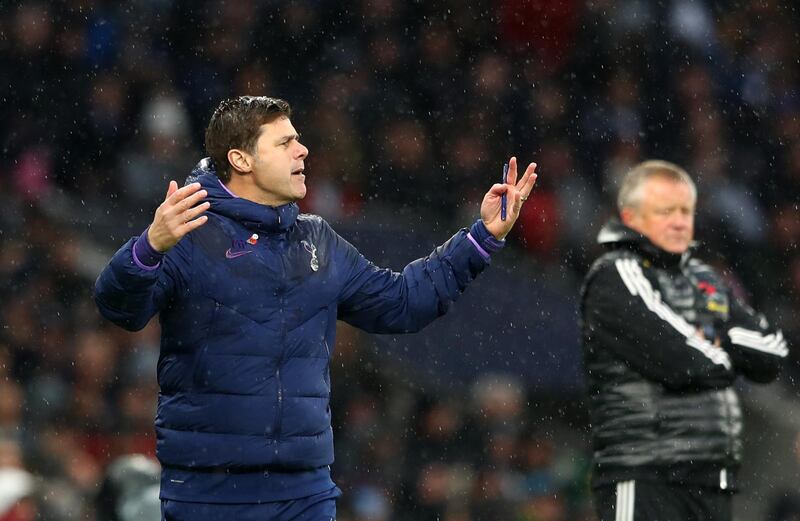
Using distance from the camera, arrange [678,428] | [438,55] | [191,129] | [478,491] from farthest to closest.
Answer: [438,55]
[191,129]
[478,491]
[678,428]

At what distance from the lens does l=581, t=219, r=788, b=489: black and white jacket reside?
5684mm

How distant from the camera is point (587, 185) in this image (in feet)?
37.7

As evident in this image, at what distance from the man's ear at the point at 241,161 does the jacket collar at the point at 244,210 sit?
0.25ft

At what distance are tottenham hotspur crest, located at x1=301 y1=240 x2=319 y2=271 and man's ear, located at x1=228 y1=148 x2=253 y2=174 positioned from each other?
0.29 metres

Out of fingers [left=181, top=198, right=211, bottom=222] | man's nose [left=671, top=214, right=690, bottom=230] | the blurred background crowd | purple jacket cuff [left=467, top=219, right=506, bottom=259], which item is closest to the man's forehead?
fingers [left=181, top=198, right=211, bottom=222]

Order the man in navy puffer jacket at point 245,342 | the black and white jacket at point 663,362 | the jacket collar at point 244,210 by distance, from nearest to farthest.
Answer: the man in navy puffer jacket at point 245,342 < the jacket collar at point 244,210 < the black and white jacket at point 663,362

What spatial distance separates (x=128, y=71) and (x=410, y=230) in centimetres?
256

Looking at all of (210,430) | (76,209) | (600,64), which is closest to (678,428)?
(210,430)

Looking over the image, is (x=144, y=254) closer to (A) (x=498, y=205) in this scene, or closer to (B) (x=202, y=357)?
(B) (x=202, y=357)

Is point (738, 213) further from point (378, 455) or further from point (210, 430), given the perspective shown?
point (210, 430)

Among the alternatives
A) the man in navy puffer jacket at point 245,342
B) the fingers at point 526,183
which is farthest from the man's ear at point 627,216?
the man in navy puffer jacket at point 245,342

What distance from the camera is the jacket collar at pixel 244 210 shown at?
472cm

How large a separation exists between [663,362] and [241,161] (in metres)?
1.84

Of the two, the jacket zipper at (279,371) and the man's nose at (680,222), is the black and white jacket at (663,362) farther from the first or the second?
the jacket zipper at (279,371)
